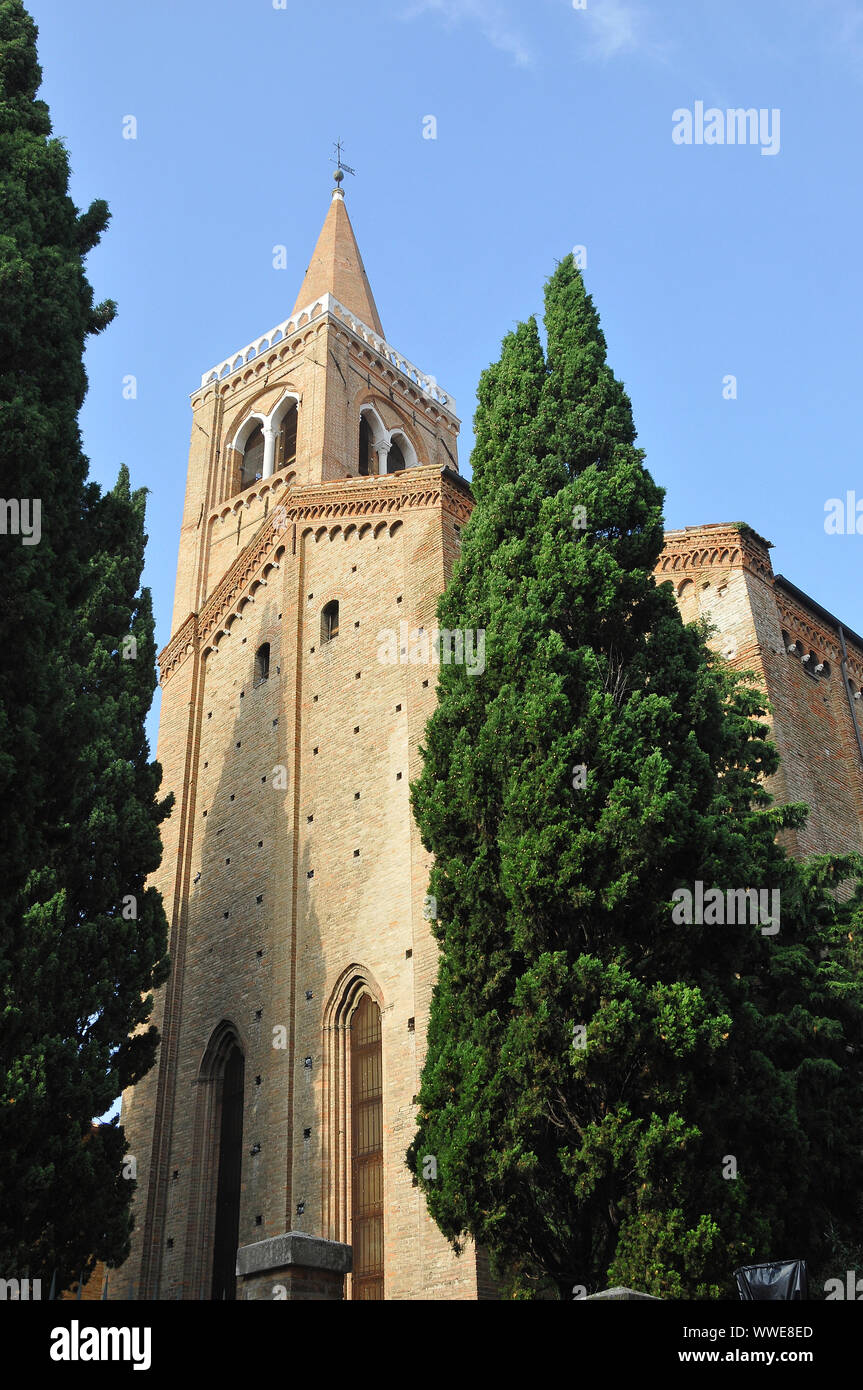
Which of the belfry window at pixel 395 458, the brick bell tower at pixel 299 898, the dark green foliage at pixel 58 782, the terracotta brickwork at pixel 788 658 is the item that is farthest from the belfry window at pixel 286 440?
the dark green foliage at pixel 58 782

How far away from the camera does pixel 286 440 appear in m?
23.8

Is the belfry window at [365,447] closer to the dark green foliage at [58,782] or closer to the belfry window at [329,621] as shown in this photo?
the belfry window at [329,621]

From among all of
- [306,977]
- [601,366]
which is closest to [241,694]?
[306,977]

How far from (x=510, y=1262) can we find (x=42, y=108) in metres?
9.99

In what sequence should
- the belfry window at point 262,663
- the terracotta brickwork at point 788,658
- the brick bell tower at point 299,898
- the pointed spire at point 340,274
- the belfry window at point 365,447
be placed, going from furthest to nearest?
the pointed spire at point 340,274 → the belfry window at point 365,447 → the belfry window at point 262,663 → the terracotta brickwork at point 788,658 → the brick bell tower at point 299,898

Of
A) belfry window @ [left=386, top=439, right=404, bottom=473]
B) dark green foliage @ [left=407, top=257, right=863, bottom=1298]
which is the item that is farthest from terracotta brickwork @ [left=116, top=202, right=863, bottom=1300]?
belfry window @ [left=386, top=439, right=404, bottom=473]

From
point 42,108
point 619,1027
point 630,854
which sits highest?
point 42,108

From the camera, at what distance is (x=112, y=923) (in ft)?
39.4

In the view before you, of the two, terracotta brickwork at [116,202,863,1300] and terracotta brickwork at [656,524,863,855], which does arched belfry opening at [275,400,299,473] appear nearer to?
terracotta brickwork at [116,202,863,1300]

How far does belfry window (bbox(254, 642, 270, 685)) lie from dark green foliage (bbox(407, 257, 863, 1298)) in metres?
7.34

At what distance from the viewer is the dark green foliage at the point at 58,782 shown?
8.09 meters

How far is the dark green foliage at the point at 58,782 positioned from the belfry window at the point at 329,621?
4128 mm
